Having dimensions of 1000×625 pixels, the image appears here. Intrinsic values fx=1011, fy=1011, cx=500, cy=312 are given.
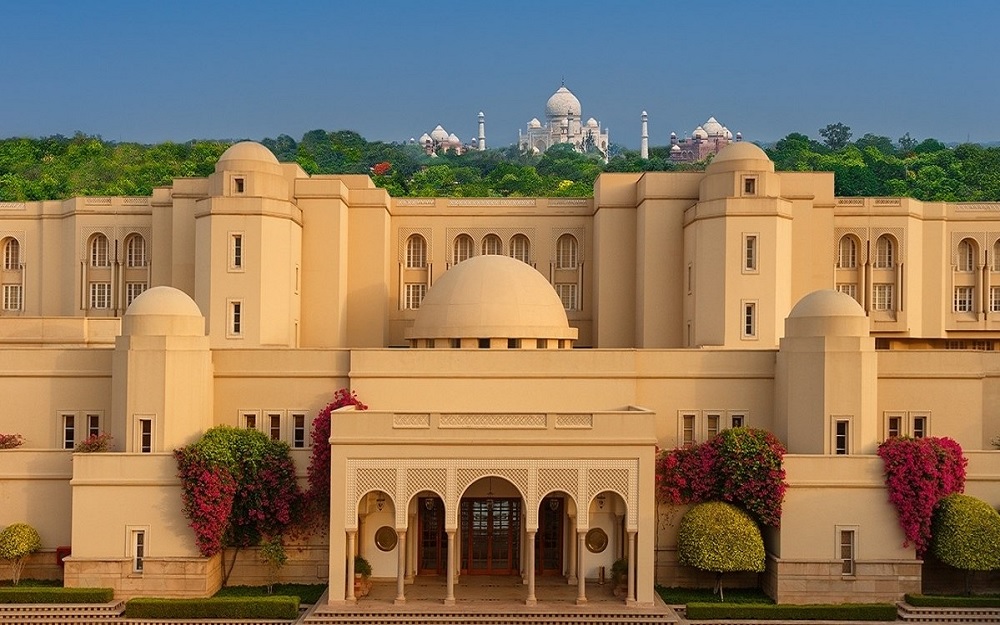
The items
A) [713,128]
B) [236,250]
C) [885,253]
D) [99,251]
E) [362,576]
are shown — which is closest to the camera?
[362,576]

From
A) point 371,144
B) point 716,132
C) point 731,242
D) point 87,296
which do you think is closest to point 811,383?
point 731,242

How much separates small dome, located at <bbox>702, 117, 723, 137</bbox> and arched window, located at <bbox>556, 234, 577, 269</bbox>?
154m

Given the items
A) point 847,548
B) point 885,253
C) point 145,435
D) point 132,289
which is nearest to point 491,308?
point 145,435

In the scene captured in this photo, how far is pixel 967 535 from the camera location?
95.4 feet

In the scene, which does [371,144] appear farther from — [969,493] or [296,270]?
[969,493]

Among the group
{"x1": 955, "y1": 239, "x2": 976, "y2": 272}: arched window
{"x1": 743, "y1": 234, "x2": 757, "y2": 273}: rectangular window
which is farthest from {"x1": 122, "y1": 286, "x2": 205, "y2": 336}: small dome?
{"x1": 955, "y1": 239, "x2": 976, "y2": 272}: arched window

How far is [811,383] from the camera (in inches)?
1238

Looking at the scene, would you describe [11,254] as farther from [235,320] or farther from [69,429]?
[69,429]

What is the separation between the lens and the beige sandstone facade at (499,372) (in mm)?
28531

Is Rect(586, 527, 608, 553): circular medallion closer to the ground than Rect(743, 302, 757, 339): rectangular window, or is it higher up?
closer to the ground

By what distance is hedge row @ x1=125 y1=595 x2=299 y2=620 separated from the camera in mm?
28094

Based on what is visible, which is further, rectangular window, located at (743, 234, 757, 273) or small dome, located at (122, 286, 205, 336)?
rectangular window, located at (743, 234, 757, 273)

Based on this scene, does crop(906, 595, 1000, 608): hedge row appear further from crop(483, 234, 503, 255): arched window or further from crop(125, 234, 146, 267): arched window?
crop(125, 234, 146, 267): arched window

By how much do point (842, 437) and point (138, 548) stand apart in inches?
849
